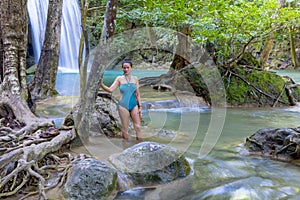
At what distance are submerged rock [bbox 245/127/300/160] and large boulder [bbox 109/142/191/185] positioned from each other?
1670 mm

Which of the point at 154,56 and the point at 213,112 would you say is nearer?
the point at 213,112

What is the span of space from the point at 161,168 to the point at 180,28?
1154 cm

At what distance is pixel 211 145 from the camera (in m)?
6.06

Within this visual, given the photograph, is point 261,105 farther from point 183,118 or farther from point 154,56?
point 154,56

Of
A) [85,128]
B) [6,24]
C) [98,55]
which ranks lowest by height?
[85,128]

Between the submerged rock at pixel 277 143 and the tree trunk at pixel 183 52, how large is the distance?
8767 millimetres

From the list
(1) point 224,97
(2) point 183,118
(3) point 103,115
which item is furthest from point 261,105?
(3) point 103,115

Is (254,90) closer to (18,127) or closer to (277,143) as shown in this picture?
(277,143)

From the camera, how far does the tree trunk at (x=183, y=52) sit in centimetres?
1431

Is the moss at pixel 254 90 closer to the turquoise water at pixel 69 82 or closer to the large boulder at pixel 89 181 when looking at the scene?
the turquoise water at pixel 69 82

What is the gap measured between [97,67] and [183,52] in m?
10.3

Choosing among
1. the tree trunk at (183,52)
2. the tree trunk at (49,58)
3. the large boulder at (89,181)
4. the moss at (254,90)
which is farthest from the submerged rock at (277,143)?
the tree trunk at (183,52)

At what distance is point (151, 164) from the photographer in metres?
4.19

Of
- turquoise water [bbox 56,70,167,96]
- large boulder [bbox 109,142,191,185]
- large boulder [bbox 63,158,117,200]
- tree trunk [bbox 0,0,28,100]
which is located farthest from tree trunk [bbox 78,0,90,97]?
large boulder [bbox 63,158,117,200]
